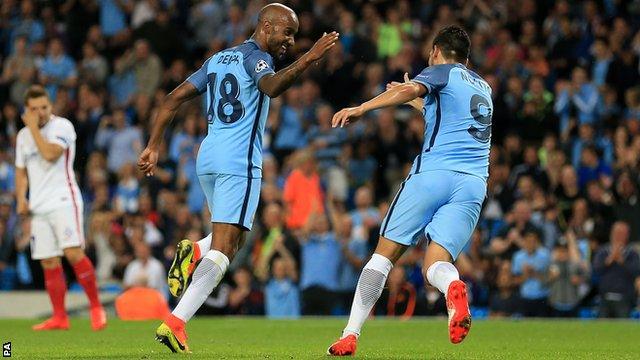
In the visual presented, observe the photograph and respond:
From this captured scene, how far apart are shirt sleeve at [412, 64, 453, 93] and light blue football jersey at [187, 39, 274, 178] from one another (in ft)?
4.04

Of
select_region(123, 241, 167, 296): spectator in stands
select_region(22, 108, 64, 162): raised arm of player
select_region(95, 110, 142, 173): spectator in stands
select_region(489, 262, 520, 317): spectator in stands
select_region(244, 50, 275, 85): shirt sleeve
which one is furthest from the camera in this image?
select_region(95, 110, 142, 173): spectator in stands

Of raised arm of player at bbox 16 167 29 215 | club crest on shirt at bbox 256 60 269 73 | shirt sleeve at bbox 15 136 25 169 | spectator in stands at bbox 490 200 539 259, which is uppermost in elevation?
club crest on shirt at bbox 256 60 269 73

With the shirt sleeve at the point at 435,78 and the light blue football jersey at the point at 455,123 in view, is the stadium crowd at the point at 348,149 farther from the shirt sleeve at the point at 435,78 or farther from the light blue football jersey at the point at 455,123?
the shirt sleeve at the point at 435,78

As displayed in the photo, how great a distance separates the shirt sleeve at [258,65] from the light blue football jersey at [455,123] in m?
1.18

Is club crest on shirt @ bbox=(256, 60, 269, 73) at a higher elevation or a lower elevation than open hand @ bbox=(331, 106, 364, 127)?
higher

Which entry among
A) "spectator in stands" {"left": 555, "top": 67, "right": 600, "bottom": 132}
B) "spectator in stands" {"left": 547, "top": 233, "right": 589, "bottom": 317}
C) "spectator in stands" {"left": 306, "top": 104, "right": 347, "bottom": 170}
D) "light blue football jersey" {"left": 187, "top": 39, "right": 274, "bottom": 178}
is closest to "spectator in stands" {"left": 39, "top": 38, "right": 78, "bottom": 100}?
"spectator in stands" {"left": 306, "top": 104, "right": 347, "bottom": 170}

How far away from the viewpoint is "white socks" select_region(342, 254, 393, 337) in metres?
9.69

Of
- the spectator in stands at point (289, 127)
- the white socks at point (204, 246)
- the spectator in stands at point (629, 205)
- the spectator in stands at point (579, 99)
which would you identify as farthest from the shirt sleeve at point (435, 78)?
the spectator in stands at point (289, 127)

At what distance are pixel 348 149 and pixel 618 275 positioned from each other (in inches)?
214

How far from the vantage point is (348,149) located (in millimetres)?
21672

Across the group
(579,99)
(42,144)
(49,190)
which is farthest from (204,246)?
(579,99)

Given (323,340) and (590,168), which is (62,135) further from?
(590,168)

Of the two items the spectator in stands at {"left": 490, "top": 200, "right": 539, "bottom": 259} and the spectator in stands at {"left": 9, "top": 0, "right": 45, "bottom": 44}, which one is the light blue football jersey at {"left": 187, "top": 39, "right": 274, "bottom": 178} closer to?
the spectator in stands at {"left": 490, "top": 200, "right": 539, "bottom": 259}

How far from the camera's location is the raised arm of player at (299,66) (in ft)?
30.8
